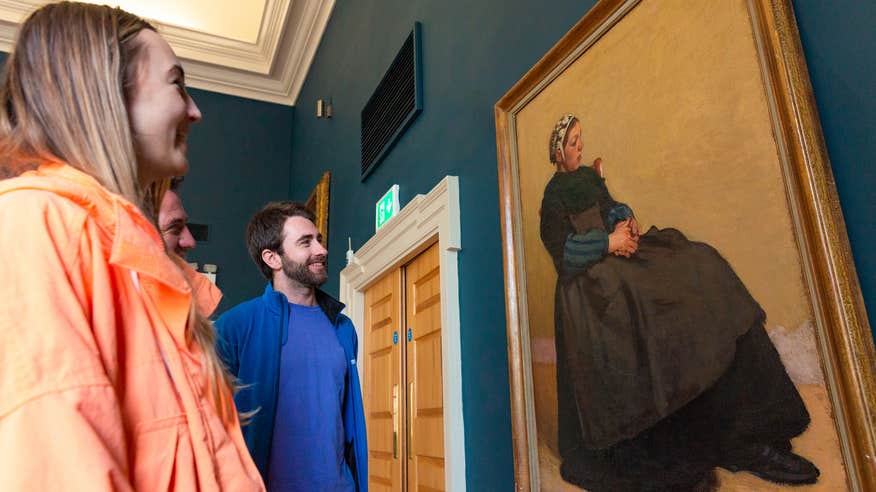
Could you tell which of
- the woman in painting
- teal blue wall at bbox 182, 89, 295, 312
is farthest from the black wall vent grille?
teal blue wall at bbox 182, 89, 295, 312

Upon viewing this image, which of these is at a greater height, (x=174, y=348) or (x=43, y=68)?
(x=43, y=68)

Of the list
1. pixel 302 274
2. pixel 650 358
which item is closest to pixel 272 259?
pixel 302 274

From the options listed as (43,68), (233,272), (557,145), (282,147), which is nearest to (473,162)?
(557,145)

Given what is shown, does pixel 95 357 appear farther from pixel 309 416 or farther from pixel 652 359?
pixel 309 416

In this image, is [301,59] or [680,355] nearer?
[680,355]

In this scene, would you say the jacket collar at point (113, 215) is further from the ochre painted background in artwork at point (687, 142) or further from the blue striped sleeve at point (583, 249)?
the blue striped sleeve at point (583, 249)

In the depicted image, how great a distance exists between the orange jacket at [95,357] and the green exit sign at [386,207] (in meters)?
3.18

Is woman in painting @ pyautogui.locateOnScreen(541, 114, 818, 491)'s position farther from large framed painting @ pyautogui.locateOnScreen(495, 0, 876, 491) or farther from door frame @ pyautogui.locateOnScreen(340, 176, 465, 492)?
door frame @ pyautogui.locateOnScreen(340, 176, 465, 492)

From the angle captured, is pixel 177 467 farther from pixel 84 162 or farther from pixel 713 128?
pixel 713 128

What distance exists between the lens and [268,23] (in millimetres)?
7281

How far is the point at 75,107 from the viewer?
2.46ft

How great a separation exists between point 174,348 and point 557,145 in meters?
1.82

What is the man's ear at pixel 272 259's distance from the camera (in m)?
2.66

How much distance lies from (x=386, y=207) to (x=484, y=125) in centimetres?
140
